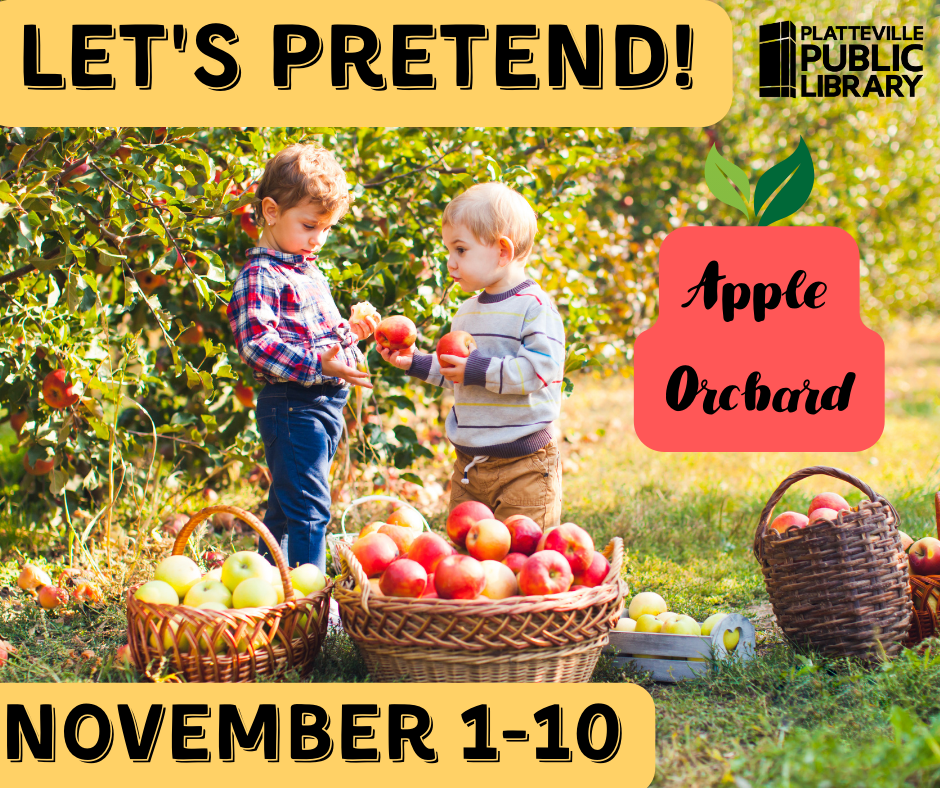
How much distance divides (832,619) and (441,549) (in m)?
1.19

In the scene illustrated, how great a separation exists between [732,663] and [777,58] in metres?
3.91

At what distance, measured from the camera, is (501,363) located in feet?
8.97

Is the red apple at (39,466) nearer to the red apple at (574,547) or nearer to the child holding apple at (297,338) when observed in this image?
the child holding apple at (297,338)

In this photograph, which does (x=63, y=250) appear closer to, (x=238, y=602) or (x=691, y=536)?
(x=238, y=602)

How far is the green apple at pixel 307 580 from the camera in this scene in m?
2.51

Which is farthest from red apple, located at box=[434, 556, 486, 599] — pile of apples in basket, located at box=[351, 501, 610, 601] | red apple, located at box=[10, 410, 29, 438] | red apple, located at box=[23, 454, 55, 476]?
red apple, located at box=[10, 410, 29, 438]

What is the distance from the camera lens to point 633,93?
3.26 metres

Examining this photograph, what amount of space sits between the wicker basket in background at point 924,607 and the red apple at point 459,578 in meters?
1.44

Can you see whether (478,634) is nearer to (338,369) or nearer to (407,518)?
(407,518)

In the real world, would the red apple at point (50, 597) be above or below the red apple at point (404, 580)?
below

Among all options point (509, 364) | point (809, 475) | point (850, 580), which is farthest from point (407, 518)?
point (850, 580)

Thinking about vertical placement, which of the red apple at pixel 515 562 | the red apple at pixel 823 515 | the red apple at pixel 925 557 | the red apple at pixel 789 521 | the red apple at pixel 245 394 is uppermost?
the red apple at pixel 245 394

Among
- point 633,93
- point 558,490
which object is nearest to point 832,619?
point 558,490

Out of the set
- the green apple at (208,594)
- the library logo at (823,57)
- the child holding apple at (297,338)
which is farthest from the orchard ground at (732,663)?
the library logo at (823,57)
